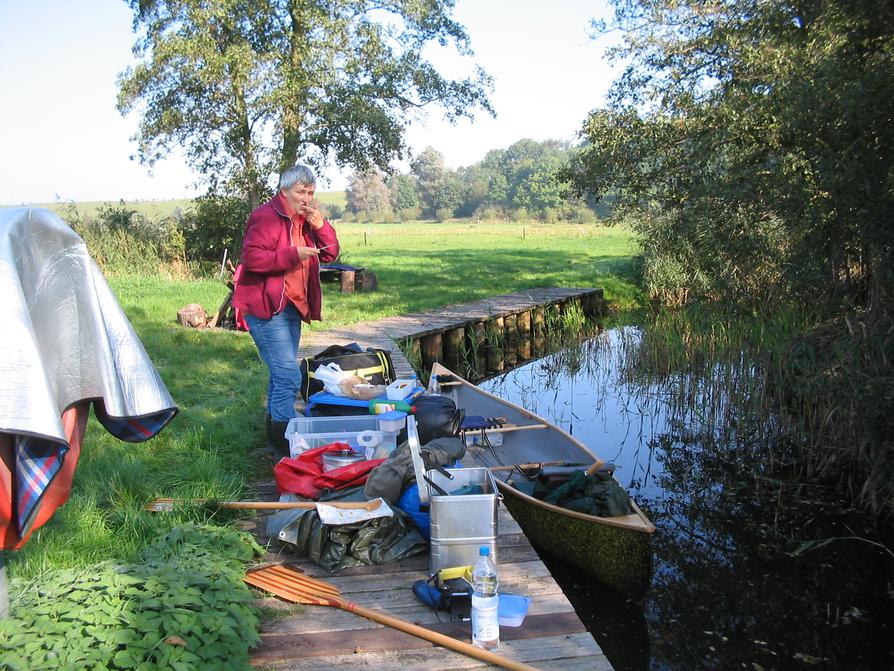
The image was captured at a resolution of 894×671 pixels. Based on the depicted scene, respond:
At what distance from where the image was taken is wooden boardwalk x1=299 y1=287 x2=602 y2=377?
998 cm

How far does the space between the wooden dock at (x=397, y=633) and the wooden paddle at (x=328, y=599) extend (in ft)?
0.09

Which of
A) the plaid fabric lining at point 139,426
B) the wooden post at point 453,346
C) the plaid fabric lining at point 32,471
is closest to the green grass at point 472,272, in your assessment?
the wooden post at point 453,346

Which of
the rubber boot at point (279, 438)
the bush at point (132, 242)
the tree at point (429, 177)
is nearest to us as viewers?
the rubber boot at point (279, 438)

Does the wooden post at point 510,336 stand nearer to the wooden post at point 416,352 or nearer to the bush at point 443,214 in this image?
the wooden post at point 416,352

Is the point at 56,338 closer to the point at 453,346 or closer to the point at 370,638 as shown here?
the point at 370,638

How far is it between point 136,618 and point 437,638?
1.11 metres

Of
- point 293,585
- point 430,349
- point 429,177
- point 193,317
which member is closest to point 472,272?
point 430,349

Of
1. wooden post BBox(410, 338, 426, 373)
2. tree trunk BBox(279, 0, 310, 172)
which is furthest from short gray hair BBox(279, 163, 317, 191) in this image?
tree trunk BBox(279, 0, 310, 172)

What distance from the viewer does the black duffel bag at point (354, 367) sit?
6.09m

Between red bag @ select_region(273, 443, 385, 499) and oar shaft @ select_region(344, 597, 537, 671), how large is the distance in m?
1.08

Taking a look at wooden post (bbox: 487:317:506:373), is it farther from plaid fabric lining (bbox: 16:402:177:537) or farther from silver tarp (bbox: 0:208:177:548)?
plaid fabric lining (bbox: 16:402:177:537)

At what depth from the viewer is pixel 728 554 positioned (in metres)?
5.69

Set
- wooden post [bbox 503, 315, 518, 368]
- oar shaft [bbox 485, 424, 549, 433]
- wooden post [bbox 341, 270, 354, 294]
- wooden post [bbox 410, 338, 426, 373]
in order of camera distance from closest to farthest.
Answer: oar shaft [bbox 485, 424, 549, 433], wooden post [bbox 410, 338, 426, 373], wooden post [bbox 503, 315, 518, 368], wooden post [bbox 341, 270, 354, 294]

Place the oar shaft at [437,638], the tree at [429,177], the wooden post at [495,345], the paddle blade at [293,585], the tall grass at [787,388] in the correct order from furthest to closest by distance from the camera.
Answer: the tree at [429,177], the wooden post at [495,345], the tall grass at [787,388], the paddle blade at [293,585], the oar shaft at [437,638]
